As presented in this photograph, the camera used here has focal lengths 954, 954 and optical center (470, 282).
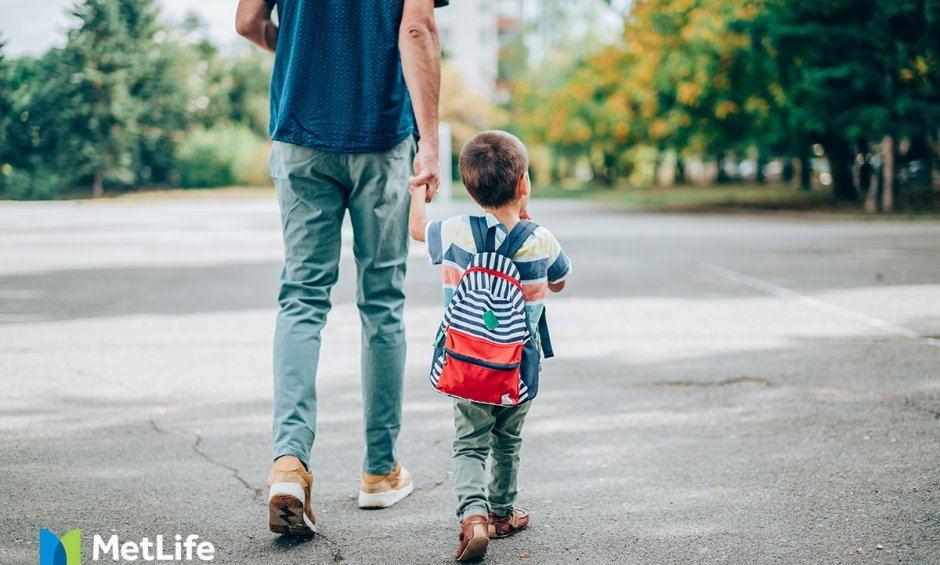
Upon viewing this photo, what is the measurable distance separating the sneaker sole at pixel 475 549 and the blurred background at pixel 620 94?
4.00m

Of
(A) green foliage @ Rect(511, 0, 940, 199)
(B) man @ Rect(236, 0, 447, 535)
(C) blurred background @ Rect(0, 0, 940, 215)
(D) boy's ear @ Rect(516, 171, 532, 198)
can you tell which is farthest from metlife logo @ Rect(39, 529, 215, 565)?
(A) green foliage @ Rect(511, 0, 940, 199)

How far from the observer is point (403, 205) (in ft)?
10.5

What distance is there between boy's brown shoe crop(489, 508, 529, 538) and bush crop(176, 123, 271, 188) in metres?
7.89

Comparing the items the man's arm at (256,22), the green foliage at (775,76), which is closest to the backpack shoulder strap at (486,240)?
the man's arm at (256,22)

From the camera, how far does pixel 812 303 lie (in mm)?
8000

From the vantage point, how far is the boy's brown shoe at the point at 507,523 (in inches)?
116

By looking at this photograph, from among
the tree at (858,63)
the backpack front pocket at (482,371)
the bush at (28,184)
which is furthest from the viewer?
the tree at (858,63)

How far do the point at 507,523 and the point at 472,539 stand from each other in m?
0.33

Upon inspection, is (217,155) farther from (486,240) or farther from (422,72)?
(486,240)

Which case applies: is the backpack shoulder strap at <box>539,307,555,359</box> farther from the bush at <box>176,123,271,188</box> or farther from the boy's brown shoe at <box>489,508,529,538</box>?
the bush at <box>176,123,271,188</box>

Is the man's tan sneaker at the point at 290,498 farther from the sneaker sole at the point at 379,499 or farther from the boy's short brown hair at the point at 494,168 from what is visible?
the boy's short brown hair at the point at 494,168

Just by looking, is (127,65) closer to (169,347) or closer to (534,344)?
(169,347)

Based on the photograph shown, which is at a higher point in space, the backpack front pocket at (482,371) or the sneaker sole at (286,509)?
the backpack front pocket at (482,371)

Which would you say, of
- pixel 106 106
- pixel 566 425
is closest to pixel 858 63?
pixel 106 106
